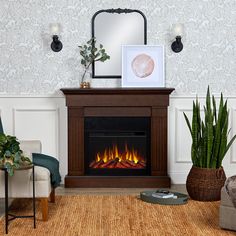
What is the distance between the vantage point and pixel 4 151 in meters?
4.17

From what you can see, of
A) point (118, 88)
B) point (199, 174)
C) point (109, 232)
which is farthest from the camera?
point (118, 88)

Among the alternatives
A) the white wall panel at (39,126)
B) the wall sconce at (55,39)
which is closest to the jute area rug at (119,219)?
the white wall panel at (39,126)

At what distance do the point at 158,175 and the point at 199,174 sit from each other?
75cm

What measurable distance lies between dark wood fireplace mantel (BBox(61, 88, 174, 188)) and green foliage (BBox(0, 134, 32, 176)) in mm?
1495

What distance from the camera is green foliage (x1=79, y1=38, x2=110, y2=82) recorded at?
5.70 m

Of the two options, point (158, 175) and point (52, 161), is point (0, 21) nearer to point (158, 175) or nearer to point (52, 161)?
point (52, 161)

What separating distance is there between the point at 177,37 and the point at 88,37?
88 cm

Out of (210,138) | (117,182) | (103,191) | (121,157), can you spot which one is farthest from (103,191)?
(210,138)

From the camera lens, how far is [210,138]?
5035mm

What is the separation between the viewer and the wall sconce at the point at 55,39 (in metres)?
5.64

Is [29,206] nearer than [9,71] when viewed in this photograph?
Yes

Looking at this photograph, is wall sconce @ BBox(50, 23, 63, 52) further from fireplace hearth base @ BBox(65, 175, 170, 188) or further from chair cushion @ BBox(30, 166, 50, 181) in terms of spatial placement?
chair cushion @ BBox(30, 166, 50, 181)

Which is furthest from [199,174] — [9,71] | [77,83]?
[9,71]

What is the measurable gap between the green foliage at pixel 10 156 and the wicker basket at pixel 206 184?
1.57 meters
